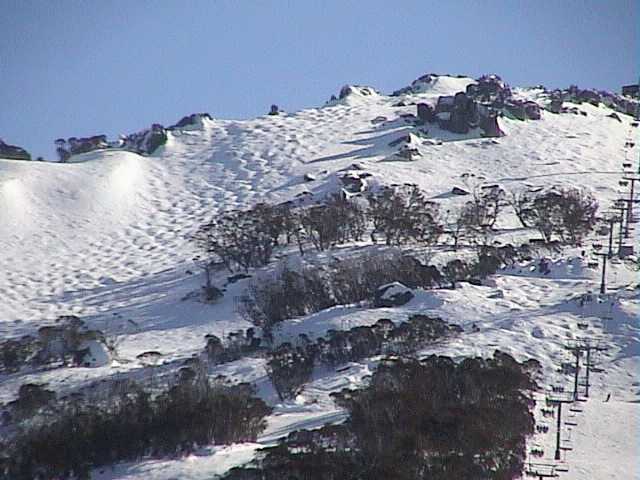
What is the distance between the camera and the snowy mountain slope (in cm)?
3622

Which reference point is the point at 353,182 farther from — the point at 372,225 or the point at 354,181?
the point at 372,225

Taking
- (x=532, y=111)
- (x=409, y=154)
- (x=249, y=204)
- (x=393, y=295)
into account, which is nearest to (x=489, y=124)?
(x=532, y=111)

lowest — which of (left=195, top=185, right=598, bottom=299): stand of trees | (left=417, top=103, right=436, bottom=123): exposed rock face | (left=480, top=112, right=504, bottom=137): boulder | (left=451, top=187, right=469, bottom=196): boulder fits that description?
(left=195, top=185, right=598, bottom=299): stand of trees

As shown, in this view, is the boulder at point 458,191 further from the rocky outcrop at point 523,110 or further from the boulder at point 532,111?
the boulder at point 532,111

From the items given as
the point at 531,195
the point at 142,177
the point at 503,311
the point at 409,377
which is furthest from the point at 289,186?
the point at 409,377

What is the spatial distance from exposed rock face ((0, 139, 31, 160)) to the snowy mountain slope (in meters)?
6.46

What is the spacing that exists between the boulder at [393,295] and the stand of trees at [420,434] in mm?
12623

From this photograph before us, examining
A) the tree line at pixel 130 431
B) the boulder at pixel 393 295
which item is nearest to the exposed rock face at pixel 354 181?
the boulder at pixel 393 295

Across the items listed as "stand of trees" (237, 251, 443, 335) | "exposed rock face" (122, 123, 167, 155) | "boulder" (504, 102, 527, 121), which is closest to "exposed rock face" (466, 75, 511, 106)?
"boulder" (504, 102, 527, 121)

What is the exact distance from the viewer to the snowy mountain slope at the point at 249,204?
3622cm

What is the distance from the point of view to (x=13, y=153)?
89625 millimetres

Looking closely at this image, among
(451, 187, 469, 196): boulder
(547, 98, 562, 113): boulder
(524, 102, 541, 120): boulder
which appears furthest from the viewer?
(547, 98, 562, 113): boulder

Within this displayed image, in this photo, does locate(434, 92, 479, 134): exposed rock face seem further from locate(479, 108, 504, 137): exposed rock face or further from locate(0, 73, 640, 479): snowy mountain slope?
locate(0, 73, 640, 479): snowy mountain slope

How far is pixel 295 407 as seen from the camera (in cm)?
3144
